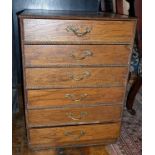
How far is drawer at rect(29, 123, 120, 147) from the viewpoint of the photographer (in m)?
1.14

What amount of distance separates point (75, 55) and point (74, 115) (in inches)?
12.7

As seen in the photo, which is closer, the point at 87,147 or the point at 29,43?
the point at 29,43

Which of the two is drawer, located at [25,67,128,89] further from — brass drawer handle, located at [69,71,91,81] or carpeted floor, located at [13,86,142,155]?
carpeted floor, located at [13,86,142,155]

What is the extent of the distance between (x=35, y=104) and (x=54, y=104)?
0.30ft

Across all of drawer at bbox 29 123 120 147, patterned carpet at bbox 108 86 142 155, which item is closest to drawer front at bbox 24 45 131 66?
drawer at bbox 29 123 120 147

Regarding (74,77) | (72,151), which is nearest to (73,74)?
(74,77)

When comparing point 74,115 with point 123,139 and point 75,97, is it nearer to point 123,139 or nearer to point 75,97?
point 75,97

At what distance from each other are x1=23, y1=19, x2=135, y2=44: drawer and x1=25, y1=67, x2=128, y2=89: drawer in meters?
0.14

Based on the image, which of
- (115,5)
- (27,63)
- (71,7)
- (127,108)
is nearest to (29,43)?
(27,63)

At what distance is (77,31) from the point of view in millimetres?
941

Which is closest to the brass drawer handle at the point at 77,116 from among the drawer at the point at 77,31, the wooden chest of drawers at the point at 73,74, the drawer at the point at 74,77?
the wooden chest of drawers at the point at 73,74

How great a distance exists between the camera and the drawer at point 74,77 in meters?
1.00

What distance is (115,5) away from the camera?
141cm
